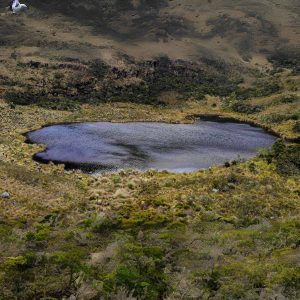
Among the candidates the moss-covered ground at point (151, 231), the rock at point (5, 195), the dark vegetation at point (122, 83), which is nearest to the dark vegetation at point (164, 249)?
the moss-covered ground at point (151, 231)

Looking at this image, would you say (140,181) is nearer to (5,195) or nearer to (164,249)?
(5,195)

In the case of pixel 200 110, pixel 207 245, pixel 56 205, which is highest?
pixel 207 245

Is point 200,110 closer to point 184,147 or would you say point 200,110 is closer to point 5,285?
point 184,147

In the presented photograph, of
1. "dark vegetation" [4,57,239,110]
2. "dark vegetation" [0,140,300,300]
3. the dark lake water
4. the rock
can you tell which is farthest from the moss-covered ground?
"dark vegetation" [4,57,239,110]

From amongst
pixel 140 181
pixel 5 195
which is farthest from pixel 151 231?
pixel 140 181

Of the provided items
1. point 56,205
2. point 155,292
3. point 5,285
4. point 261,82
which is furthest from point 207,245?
point 261,82

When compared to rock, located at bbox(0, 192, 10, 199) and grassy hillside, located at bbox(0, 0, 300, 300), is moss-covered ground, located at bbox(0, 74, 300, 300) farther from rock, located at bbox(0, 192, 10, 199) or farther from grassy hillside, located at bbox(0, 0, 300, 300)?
rock, located at bbox(0, 192, 10, 199)

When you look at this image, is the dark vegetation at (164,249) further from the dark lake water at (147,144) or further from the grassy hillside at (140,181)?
the dark lake water at (147,144)
